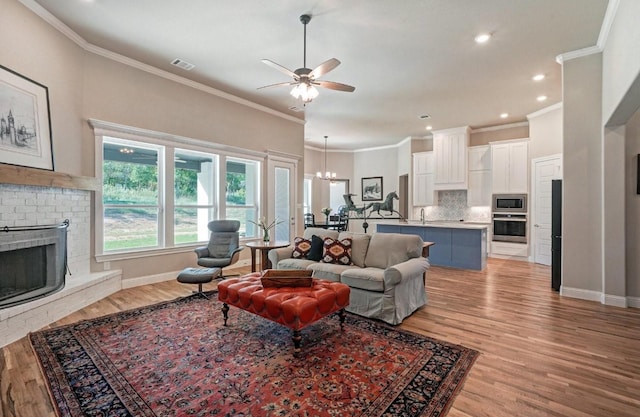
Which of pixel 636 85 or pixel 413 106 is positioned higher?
pixel 413 106

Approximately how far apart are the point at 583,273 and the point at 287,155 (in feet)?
18.1

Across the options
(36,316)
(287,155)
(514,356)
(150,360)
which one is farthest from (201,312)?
(287,155)

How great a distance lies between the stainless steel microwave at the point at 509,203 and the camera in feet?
22.2

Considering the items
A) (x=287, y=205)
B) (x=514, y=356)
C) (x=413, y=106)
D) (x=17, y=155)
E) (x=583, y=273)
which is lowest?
(x=514, y=356)

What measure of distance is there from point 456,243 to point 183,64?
5.87 meters

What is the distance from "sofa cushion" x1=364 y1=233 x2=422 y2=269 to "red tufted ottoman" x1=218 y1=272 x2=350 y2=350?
1012mm

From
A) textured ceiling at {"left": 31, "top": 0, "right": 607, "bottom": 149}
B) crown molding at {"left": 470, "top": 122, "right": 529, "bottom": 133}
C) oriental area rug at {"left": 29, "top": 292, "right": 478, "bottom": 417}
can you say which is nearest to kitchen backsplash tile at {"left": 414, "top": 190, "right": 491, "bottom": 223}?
crown molding at {"left": 470, "top": 122, "right": 529, "bottom": 133}

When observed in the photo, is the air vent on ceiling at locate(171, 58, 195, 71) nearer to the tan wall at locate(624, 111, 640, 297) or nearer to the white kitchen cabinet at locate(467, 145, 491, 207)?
the tan wall at locate(624, 111, 640, 297)

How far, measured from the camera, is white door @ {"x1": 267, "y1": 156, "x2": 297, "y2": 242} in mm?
6461

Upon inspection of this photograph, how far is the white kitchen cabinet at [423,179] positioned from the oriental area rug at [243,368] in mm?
5894

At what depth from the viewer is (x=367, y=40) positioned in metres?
3.71

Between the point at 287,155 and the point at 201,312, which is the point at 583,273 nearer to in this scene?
the point at 201,312

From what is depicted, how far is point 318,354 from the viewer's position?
247cm

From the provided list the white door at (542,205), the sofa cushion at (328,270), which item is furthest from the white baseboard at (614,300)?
the sofa cushion at (328,270)
